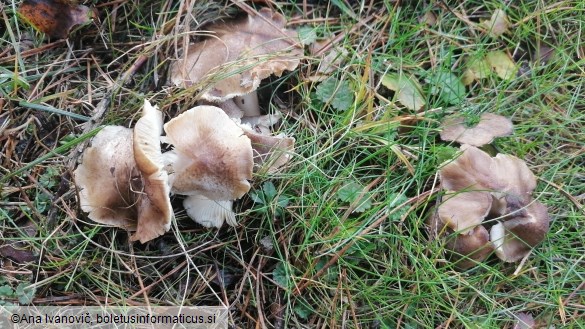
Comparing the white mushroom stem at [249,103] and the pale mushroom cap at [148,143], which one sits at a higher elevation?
the pale mushroom cap at [148,143]

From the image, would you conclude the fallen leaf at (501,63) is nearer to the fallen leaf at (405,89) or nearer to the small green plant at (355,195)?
the fallen leaf at (405,89)

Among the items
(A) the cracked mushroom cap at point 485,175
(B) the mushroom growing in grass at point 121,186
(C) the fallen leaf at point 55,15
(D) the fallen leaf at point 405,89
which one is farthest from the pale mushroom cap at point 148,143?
(A) the cracked mushroom cap at point 485,175

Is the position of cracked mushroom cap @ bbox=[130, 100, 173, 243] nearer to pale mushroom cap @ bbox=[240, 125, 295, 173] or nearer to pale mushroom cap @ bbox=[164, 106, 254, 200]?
pale mushroom cap @ bbox=[164, 106, 254, 200]

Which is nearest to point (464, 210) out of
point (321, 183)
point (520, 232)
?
point (520, 232)

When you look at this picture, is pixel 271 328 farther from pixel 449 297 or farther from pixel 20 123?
pixel 20 123

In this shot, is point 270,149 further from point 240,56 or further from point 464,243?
point 464,243

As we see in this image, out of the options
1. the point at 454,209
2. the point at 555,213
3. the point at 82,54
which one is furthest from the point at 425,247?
the point at 82,54
